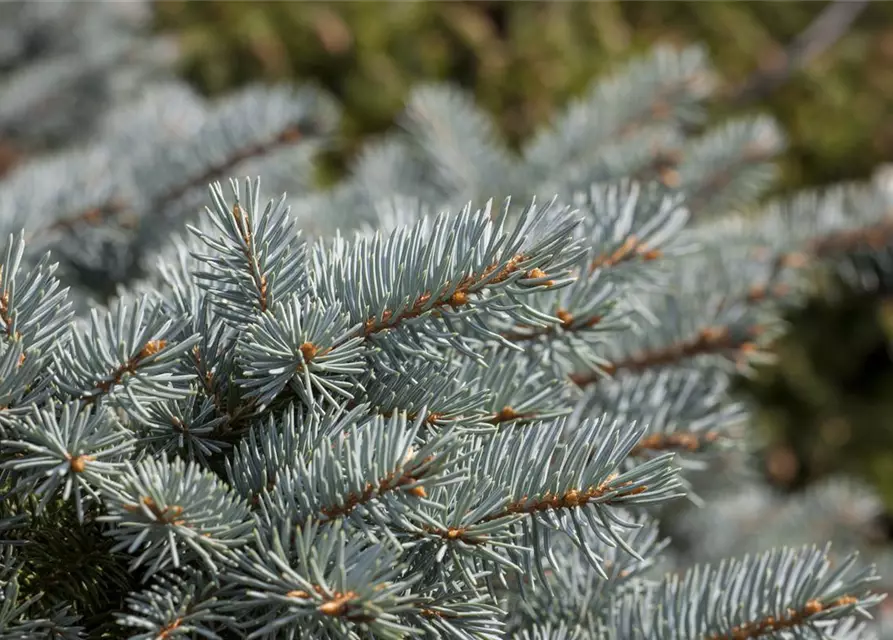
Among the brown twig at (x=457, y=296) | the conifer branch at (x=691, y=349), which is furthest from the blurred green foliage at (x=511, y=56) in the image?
the brown twig at (x=457, y=296)

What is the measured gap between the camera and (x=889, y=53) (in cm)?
142

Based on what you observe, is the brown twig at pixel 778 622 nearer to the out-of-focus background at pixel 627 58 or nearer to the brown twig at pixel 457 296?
the brown twig at pixel 457 296

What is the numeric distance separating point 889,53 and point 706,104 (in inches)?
15.6

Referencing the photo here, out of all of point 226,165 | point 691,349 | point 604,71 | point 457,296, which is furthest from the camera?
point 604,71

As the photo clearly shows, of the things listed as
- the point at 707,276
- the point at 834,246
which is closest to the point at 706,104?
the point at 834,246

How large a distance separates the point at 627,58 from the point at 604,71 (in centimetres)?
5

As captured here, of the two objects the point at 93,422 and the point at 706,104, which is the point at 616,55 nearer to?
the point at 706,104

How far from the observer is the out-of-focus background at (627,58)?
1.25 meters

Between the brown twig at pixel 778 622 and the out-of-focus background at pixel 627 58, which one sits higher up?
the out-of-focus background at pixel 627 58

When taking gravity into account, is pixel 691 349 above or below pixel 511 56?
below

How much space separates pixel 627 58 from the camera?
128 cm

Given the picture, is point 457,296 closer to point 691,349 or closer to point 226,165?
point 691,349

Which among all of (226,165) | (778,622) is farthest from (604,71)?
(778,622)

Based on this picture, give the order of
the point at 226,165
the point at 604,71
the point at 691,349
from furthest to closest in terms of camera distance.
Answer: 1. the point at 604,71
2. the point at 226,165
3. the point at 691,349
